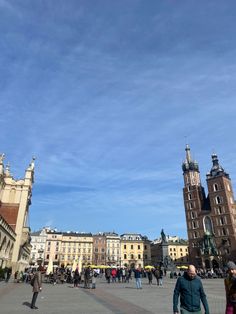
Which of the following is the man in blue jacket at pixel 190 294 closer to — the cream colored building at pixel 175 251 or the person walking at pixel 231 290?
the person walking at pixel 231 290

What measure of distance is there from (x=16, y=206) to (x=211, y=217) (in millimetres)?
57094

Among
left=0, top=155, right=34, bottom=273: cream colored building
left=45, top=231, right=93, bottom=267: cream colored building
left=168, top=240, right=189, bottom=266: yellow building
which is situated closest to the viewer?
left=0, top=155, right=34, bottom=273: cream colored building

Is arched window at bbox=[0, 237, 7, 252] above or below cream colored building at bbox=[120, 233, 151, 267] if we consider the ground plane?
below

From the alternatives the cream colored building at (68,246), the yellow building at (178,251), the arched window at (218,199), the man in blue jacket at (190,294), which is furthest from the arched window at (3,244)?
the yellow building at (178,251)

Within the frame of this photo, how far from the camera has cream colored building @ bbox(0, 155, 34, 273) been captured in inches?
1918

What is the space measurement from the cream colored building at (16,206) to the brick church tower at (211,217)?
163ft

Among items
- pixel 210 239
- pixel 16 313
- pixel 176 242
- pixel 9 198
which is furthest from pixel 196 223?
pixel 16 313

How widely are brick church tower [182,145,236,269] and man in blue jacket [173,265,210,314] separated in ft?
252

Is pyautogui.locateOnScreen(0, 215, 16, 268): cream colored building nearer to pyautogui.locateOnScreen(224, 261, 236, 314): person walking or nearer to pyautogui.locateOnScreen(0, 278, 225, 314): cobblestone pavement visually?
pyautogui.locateOnScreen(0, 278, 225, 314): cobblestone pavement

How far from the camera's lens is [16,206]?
176ft

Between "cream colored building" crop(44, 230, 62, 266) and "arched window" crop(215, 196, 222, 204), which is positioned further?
"cream colored building" crop(44, 230, 62, 266)

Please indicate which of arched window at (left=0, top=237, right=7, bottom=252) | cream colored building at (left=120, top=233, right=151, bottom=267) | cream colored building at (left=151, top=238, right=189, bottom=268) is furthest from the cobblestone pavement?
cream colored building at (left=151, top=238, right=189, bottom=268)

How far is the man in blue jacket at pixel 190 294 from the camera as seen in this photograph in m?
5.61

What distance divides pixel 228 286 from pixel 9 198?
179 ft
